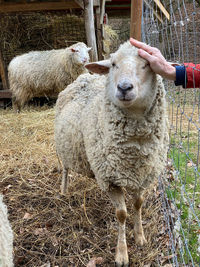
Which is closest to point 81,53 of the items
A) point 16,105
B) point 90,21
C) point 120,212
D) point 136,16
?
point 90,21

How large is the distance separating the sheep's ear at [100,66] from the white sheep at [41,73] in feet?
14.4

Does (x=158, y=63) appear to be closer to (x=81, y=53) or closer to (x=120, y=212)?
(x=120, y=212)

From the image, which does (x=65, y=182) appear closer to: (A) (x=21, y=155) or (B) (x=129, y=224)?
(B) (x=129, y=224)

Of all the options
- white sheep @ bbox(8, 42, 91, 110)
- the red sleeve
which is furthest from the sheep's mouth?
white sheep @ bbox(8, 42, 91, 110)

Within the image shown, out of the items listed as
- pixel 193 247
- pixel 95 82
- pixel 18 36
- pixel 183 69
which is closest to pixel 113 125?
pixel 183 69

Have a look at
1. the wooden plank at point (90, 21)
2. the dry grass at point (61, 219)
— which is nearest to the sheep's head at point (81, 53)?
the wooden plank at point (90, 21)

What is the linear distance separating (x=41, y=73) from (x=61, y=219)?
4.78m

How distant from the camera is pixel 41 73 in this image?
21.8 ft

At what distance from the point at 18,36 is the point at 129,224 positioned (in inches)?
258

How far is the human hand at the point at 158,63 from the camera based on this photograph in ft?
5.05

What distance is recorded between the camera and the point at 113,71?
185 cm

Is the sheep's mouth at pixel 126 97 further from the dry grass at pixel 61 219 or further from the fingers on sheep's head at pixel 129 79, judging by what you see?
the dry grass at pixel 61 219

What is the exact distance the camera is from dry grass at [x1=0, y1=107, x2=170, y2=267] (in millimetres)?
2203

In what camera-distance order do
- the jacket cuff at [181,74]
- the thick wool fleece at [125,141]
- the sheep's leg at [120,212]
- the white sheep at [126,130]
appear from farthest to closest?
the sheep's leg at [120,212]
the thick wool fleece at [125,141]
the white sheep at [126,130]
the jacket cuff at [181,74]
